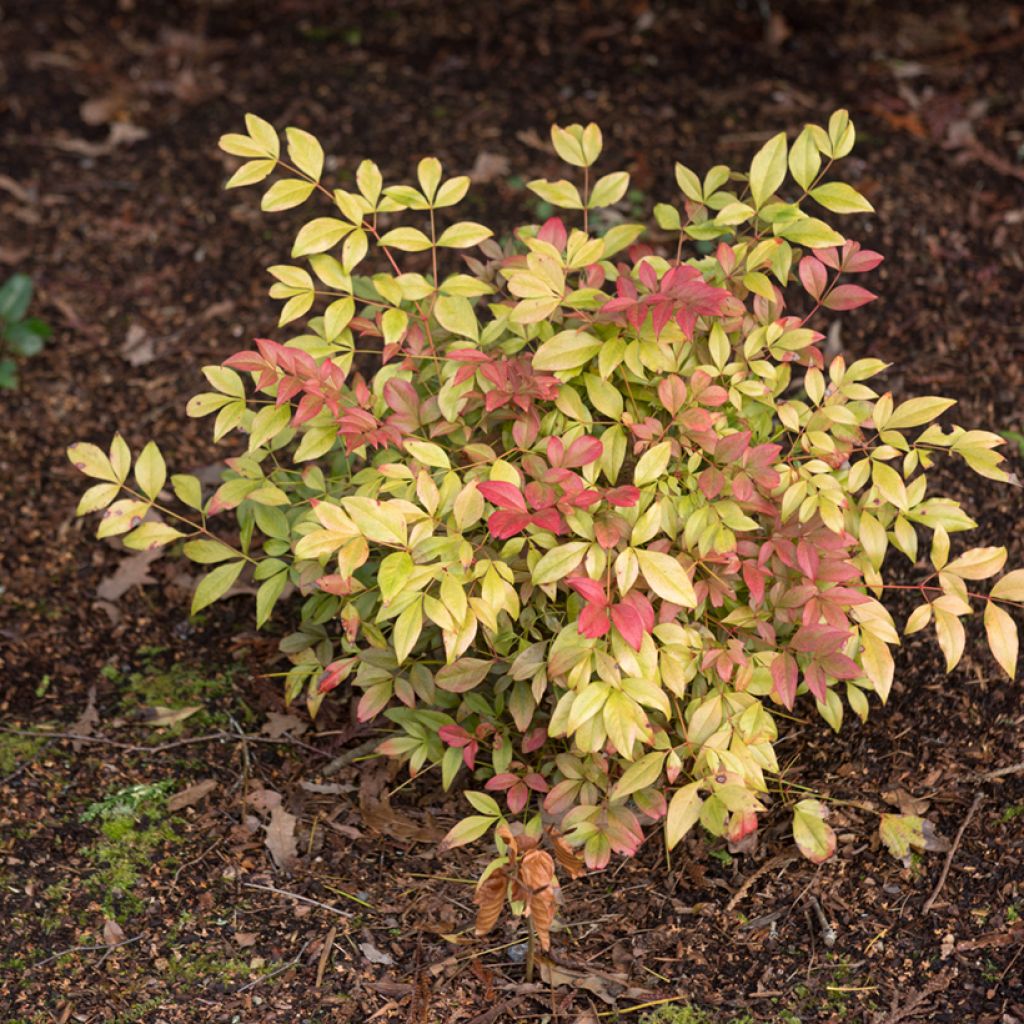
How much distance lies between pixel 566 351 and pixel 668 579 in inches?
18.8

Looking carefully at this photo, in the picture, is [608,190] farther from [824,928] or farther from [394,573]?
[824,928]

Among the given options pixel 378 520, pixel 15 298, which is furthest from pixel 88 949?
pixel 15 298

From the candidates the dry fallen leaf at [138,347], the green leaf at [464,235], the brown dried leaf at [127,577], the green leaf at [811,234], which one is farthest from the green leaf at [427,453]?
the dry fallen leaf at [138,347]

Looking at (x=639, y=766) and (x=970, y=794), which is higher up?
A: (x=639, y=766)

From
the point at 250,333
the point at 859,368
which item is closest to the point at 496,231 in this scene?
the point at 250,333

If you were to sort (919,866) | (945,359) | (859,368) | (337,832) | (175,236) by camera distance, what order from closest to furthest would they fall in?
(859,368), (919,866), (337,832), (945,359), (175,236)

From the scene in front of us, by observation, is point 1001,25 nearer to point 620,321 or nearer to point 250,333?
point 250,333

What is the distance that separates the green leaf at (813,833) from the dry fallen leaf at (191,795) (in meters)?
1.30

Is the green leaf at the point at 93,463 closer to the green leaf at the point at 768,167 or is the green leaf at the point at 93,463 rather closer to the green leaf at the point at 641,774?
the green leaf at the point at 641,774

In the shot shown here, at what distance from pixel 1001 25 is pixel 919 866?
366 centimetres

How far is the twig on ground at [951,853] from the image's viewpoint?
2.46 metres

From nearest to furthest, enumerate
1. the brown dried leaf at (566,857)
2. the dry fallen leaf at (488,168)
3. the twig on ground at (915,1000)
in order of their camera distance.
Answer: the brown dried leaf at (566,857), the twig on ground at (915,1000), the dry fallen leaf at (488,168)

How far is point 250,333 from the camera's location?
397cm

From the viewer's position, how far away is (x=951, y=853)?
2.53m
